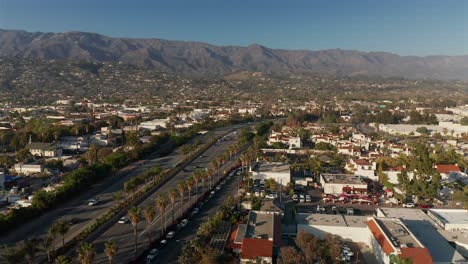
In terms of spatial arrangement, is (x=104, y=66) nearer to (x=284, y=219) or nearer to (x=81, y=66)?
(x=81, y=66)

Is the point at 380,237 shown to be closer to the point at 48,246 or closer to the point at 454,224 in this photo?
the point at 454,224

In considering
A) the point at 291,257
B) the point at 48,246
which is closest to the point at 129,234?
the point at 48,246

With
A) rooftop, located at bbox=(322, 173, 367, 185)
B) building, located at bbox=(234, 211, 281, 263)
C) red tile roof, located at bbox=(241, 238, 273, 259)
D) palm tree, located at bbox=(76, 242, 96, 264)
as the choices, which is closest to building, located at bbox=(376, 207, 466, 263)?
rooftop, located at bbox=(322, 173, 367, 185)

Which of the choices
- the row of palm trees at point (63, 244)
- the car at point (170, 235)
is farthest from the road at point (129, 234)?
the car at point (170, 235)

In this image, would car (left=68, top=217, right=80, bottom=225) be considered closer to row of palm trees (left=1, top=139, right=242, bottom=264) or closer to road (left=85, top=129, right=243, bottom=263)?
row of palm trees (left=1, top=139, right=242, bottom=264)

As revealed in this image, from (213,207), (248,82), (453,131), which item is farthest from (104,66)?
(213,207)
